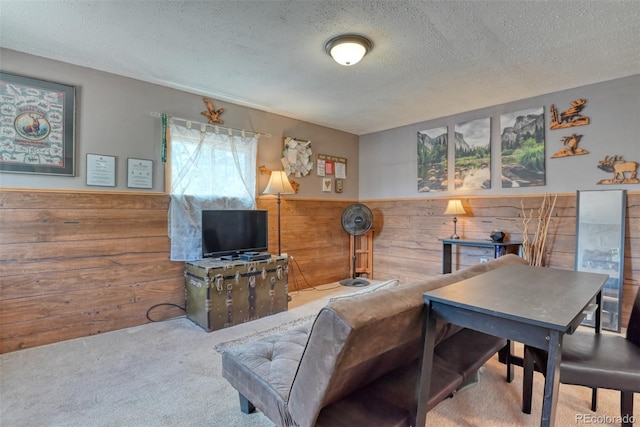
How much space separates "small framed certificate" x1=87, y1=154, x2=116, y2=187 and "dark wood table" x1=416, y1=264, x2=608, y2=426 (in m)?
2.84

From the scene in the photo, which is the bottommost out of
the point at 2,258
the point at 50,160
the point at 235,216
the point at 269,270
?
the point at 269,270

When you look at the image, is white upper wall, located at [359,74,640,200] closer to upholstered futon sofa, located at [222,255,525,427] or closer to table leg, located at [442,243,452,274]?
table leg, located at [442,243,452,274]

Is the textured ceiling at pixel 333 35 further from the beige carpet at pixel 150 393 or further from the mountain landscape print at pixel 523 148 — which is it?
the beige carpet at pixel 150 393

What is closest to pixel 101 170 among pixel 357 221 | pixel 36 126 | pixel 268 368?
pixel 36 126

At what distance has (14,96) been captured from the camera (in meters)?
2.38

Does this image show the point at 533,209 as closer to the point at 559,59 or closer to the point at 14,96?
the point at 559,59

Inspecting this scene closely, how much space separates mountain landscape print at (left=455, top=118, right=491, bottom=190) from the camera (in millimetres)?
3738

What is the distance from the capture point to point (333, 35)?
85.6 inches

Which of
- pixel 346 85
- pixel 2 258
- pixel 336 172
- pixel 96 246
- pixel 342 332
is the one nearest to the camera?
pixel 342 332

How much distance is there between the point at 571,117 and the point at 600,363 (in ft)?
9.05

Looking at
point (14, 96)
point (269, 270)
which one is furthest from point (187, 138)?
point (269, 270)

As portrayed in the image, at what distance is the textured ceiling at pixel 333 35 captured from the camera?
6.26 feet

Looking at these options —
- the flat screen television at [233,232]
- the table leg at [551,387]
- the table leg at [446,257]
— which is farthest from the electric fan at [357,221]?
the table leg at [551,387]

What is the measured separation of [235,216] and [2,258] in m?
1.80
